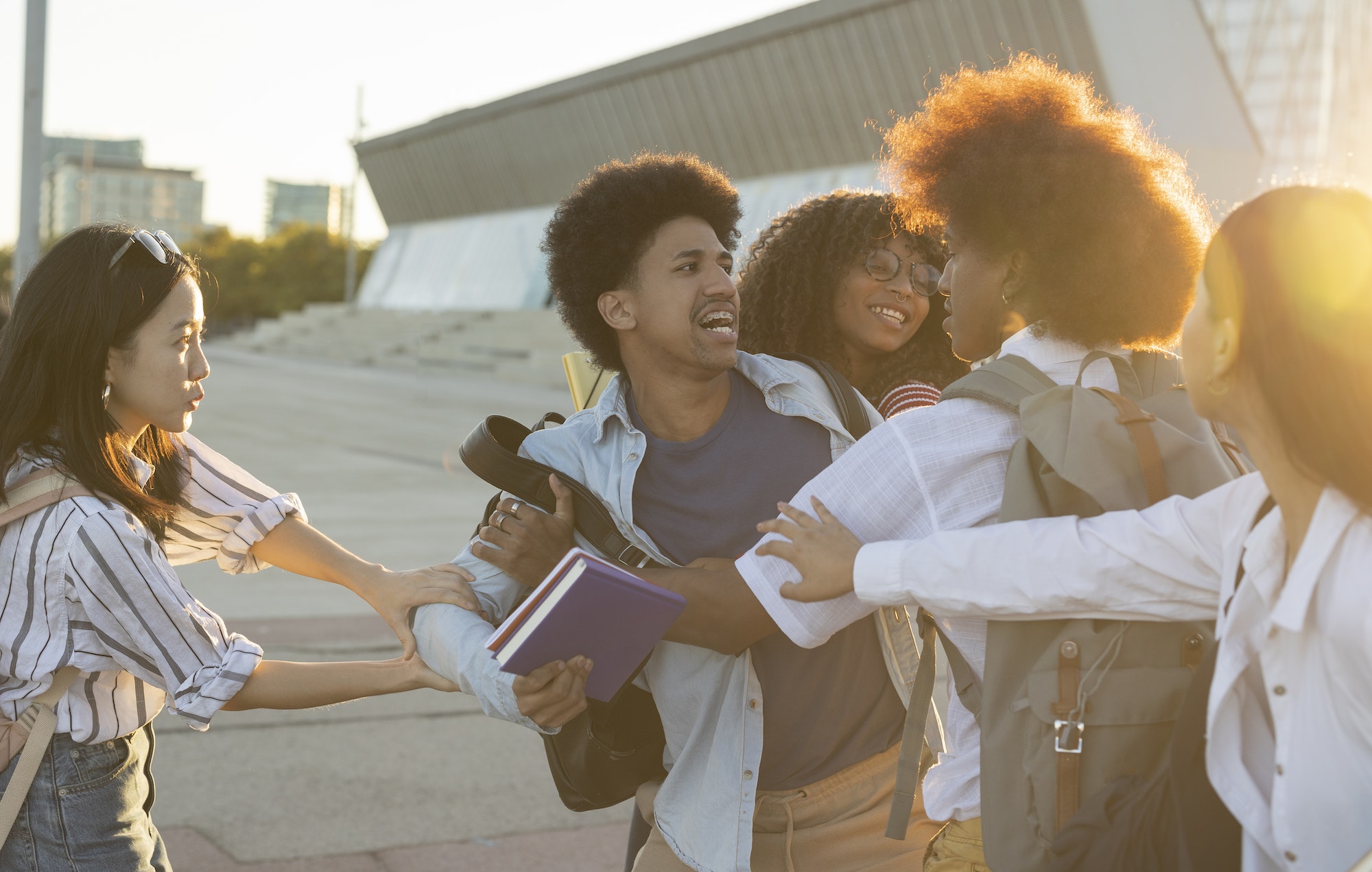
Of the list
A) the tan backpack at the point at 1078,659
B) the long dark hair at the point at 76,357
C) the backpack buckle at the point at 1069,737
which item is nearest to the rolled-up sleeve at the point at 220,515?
the long dark hair at the point at 76,357

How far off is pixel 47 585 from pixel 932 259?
245 centimetres

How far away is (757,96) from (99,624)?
45.4 metres

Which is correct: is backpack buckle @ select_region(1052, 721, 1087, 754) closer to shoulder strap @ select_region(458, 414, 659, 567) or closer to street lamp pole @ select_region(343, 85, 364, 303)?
shoulder strap @ select_region(458, 414, 659, 567)

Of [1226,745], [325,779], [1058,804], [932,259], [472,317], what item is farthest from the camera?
[472,317]

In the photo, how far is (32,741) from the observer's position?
7.73 feet

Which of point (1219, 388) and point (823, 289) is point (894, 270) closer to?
point (823, 289)

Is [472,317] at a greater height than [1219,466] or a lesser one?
greater

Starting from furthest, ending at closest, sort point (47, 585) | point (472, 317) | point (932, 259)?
point (472, 317) → point (932, 259) → point (47, 585)

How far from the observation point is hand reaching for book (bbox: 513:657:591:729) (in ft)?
8.00

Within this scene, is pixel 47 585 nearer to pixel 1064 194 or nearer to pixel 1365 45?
pixel 1064 194

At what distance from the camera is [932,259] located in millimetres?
3805

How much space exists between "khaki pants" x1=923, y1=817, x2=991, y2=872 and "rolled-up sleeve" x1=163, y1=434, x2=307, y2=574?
1.51 m

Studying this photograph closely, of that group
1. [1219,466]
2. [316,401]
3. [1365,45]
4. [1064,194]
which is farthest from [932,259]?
[1365,45]

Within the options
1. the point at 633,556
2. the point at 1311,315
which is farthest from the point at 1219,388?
the point at 633,556
